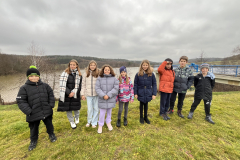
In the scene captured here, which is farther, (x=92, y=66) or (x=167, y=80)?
(x=167, y=80)

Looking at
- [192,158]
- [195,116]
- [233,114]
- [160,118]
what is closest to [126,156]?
[192,158]

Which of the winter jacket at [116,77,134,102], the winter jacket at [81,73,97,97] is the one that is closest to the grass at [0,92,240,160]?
the winter jacket at [116,77,134,102]

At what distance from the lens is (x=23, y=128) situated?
3.24m

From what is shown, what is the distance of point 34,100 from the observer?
2.22m

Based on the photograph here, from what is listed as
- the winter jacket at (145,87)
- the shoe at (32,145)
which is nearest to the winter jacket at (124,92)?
the winter jacket at (145,87)

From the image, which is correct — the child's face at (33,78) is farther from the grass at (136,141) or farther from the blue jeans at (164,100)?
the blue jeans at (164,100)

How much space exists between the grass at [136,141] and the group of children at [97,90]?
25 centimetres

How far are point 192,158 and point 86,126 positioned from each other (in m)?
2.88

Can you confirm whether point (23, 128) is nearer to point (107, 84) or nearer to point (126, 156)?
point (107, 84)

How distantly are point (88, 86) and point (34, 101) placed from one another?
127 cm

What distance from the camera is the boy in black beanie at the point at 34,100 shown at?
6.93ft

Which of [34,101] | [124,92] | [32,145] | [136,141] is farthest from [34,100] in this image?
[136,141]

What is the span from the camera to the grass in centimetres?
213

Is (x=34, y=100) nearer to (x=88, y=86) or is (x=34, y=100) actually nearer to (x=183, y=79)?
(x=88, y=86)
